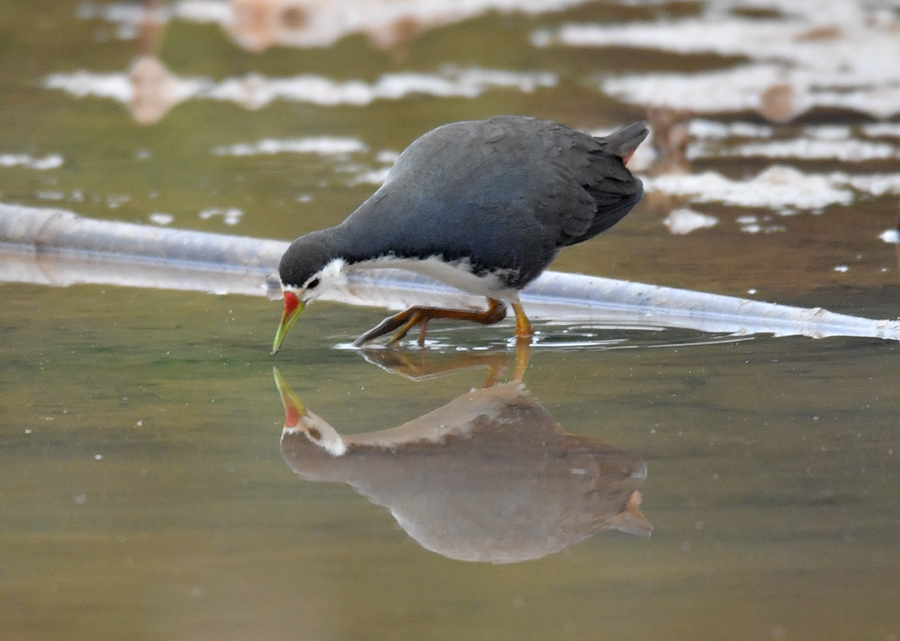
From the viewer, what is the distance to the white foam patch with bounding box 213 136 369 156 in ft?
29.4

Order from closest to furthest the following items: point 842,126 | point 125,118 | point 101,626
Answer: point 101,626 → point 842,126 → point 125,118

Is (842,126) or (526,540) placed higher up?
(526,540)

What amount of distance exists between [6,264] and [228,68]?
18.5 feet

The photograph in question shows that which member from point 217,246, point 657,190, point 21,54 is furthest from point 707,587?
point 21,54

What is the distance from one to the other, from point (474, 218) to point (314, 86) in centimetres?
632

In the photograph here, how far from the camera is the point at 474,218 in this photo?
5.12 metres

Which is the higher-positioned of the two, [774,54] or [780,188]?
[780,188]

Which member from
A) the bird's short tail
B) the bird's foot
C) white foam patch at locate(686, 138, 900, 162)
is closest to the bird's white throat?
the bird's foot

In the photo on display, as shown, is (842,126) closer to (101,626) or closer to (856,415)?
(856,415)

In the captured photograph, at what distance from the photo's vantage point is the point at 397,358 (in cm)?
521

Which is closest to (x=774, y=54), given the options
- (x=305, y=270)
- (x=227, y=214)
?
(x=227, y=214)

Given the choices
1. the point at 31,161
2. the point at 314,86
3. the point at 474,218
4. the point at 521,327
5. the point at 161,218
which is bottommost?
the point at 314,86

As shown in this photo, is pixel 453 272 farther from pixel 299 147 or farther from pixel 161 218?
pixel 299 147

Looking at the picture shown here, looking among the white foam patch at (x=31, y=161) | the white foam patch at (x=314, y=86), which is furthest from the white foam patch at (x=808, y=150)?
the white foam patch at (x=31, y=161)
